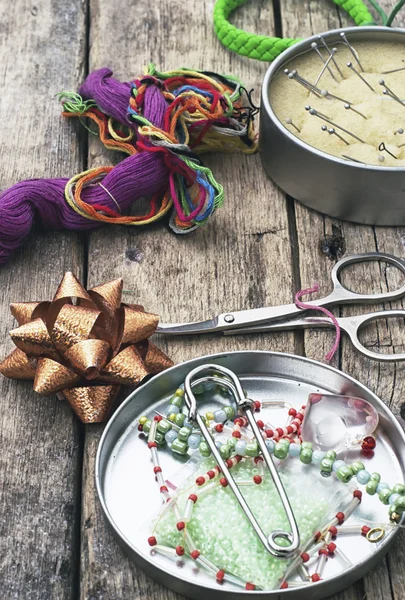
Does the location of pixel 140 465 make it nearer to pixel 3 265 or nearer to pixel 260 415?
pixel 260 415

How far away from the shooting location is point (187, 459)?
91 cm

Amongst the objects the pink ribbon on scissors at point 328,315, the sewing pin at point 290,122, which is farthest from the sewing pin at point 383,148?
the pink ribbon on scissors at point 328,315

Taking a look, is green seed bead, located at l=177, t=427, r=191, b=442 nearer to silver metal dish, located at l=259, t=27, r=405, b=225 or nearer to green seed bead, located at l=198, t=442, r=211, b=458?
green seed bead, located at l=198, t=442, r=211, b=458

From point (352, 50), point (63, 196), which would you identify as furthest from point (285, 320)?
point (352, 50)

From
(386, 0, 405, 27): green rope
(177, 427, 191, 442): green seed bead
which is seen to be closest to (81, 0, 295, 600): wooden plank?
(177, 427, 191, 442): green seed bead

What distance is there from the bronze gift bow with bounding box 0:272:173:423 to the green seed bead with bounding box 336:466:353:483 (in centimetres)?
23

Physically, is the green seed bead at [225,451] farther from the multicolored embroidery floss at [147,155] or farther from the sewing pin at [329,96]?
the sewing pin at [329,96]

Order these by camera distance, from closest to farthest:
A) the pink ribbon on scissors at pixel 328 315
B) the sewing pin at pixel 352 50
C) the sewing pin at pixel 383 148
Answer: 1. the pink ribbon on scissors at pixel 328 315
2. the sewing pin at pixel 383 148
3. the sewing pin at pixel 352 50

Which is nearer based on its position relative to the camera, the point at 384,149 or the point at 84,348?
the point at 84,348

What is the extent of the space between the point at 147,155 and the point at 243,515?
0.50m

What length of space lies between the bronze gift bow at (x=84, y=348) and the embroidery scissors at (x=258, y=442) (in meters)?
0.06

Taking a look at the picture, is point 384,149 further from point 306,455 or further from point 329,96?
point 306,455

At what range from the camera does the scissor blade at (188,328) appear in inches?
39.6

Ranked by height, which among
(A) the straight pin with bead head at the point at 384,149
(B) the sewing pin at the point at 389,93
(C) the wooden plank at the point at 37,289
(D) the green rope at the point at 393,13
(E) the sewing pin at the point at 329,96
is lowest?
(C) the wooden plank at the point at 37,289
